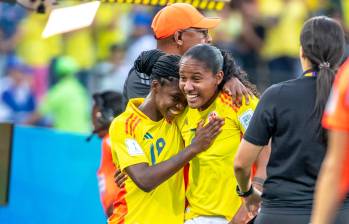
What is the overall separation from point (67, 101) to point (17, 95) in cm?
106

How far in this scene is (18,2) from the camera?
26.3 ft

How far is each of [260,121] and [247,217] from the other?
81 cm

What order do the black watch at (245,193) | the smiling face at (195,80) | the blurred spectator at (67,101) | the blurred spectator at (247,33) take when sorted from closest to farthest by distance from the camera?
1. the black watch at (245,193)
2. the smiling face at (195,80)
3. the blurred spectator at (67,101)
4. the blurred spectator at (247,33)

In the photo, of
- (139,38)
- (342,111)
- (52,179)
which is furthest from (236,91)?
(139,38)

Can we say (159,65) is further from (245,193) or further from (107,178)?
(107,178)

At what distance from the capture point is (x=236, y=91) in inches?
242

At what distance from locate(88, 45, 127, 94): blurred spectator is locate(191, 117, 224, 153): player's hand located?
10.2m

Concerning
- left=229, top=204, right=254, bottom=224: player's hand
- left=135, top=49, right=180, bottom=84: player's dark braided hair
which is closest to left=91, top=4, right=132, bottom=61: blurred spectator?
left=135, top=49, right=180, bottom=84: player's dark braided hair

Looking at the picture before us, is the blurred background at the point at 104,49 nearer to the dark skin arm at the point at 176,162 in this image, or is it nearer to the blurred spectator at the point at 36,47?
the blurred spectator at the point at 36,47

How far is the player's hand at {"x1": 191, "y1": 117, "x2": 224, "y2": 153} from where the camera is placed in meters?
5.93

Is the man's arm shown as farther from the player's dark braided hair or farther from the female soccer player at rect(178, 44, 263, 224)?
the player's dark braided hair

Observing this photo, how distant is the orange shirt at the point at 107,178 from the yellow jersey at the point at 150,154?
239cm

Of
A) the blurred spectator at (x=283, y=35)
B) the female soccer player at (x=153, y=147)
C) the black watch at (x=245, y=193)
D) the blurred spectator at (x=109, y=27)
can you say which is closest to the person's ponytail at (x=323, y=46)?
the black watch at (x=245, y=193)

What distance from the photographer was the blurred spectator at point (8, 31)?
16812 millimetres
